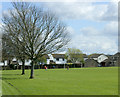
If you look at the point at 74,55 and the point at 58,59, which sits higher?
the point at 74,55

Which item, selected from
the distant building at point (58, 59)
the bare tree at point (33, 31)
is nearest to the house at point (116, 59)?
the distant building at point (58, 59)

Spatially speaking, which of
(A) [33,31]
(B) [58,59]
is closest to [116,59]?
(B) [58,59]

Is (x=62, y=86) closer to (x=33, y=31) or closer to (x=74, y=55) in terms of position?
(x=33, y=31)

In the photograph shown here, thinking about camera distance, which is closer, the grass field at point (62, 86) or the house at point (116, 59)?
the grass field at point (62, 86)

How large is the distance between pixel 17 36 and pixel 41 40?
337cm

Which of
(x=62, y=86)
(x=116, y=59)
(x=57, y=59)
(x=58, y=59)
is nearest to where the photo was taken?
(x=62, y=86)

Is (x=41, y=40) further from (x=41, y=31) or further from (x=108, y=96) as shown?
(x=108, y=96)

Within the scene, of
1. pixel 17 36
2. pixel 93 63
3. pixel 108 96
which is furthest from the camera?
pixel 93 63

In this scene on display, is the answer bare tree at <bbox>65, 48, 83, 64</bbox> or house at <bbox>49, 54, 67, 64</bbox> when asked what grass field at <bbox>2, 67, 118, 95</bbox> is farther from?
house at <bbox>49, 54, 67, 64</bbox>

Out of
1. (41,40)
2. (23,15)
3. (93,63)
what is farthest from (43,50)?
(93,63)

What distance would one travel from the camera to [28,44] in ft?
102

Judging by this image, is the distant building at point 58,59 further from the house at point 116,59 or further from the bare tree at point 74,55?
the house at point 116,59

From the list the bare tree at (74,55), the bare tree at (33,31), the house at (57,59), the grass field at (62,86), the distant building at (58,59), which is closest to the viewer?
the grass field at (62,86)

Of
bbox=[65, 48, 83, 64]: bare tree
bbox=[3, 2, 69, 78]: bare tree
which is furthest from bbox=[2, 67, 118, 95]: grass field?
bbox=[65, 48, 83, 64]: bare tree
